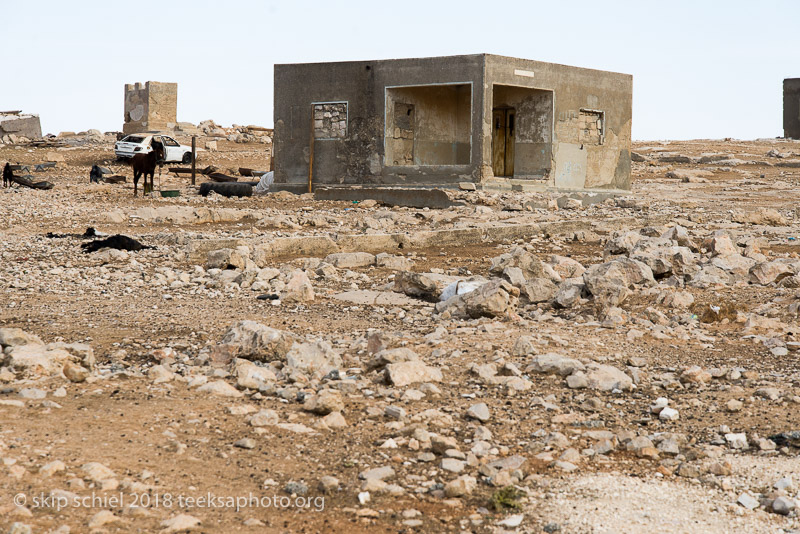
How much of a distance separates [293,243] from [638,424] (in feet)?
22.4

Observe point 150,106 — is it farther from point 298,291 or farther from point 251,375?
point 251,375

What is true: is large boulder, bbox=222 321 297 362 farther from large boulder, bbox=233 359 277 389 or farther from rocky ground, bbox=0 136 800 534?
large boulder, bbox=233 359 277 389

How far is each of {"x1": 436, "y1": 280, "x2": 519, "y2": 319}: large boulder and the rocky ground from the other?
0.9 inches

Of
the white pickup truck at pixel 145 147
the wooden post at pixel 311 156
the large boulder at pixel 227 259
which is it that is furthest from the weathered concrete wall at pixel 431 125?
the white pickup truck at pixel 145 147

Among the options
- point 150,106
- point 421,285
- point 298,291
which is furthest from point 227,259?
point 150,106

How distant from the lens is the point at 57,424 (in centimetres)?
378

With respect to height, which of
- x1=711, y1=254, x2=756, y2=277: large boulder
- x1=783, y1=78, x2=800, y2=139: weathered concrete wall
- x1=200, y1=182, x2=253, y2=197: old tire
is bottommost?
x1=711, y1=254, x2=756, y2=277: large boulder

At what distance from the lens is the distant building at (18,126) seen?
38094 millimetres

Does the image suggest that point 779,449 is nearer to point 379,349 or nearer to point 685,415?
point 685,415

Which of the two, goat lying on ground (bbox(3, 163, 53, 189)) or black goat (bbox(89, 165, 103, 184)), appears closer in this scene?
goat lying on ground (bbox(3, 163, 53, 189))

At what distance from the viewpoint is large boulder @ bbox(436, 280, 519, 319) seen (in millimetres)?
6496

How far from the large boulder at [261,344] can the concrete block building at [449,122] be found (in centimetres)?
1243

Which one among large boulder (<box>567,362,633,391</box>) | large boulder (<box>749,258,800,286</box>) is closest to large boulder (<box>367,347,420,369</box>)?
large boulder (<box>567,362,633,391</box>)

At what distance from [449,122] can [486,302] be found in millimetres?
13443
